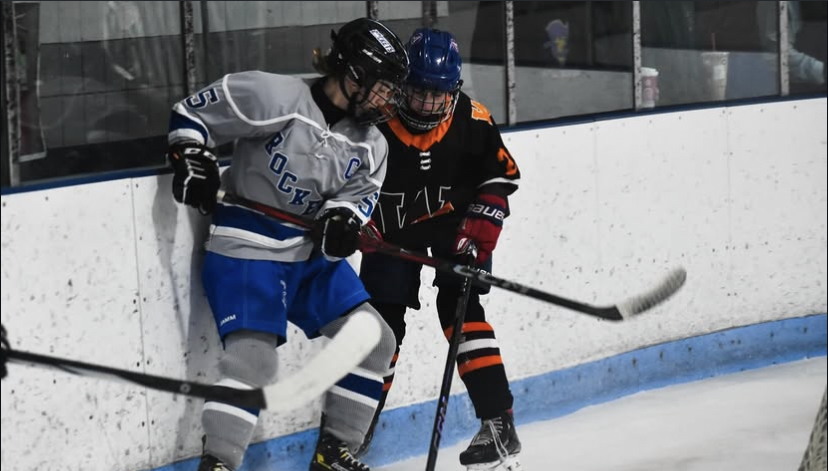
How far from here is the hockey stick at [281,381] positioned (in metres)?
2.25

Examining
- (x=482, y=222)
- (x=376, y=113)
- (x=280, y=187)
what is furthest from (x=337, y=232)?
(x=482, y=222)

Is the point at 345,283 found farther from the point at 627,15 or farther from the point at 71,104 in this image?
the point at 627,15

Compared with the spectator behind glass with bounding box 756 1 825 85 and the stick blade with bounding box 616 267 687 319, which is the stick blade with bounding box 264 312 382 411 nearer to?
the stick blade with bounding box 616 267 687 319

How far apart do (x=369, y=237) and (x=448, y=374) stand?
341 mm

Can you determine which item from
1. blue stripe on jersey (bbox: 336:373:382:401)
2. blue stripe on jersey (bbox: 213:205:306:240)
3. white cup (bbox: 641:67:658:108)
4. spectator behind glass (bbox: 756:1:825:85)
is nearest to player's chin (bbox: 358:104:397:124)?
blue stripe on jersey (bbox: 213:205:306:240)

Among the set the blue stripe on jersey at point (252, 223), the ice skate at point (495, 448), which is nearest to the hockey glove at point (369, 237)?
the blue stripe on jersey at point (252, 223)

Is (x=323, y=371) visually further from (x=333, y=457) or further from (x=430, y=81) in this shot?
(x=430, y=81)

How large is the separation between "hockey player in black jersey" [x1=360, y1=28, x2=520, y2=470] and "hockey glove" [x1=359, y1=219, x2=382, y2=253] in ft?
0.14

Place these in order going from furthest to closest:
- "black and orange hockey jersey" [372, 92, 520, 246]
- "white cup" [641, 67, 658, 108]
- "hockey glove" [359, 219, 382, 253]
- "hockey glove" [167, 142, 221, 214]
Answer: "white cup" [641, 67, 658, 108] < "black and orange hockey jersey" [372, 92, 520, 246] < "hockey glove" [359, 219, 382, 253] < "hockey glove" [167, 142, 221, 214]

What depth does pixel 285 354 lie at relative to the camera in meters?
3.22

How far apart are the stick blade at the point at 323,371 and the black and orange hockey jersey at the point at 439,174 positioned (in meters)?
0.80

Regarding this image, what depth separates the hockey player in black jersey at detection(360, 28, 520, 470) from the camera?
3.15 m

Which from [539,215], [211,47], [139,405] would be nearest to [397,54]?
A: [211,47]

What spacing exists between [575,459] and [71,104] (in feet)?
4.87
